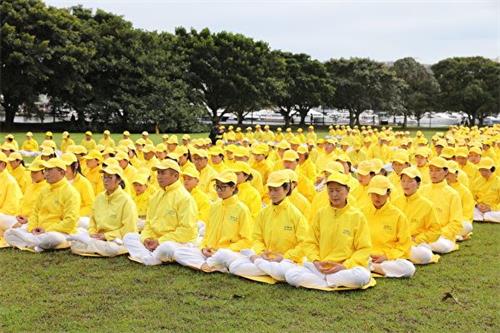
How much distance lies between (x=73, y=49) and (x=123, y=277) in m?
26.0

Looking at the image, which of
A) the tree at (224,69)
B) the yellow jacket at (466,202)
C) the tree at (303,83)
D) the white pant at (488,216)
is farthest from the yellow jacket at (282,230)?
the tree at (303,83)

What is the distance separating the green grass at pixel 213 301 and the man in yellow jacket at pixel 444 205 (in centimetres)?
65

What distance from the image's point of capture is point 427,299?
19.3 feet

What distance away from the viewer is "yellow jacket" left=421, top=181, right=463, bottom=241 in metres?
7.92

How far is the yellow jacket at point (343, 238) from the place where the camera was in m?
6.05

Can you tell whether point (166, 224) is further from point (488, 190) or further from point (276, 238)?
point (488, 190)

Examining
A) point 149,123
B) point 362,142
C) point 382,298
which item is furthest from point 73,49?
point 382,298

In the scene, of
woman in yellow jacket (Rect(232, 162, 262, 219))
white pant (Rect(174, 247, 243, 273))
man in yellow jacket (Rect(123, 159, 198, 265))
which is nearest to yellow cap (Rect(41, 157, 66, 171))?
man in yellow jacket (Rect(123, 159, 198, 265))

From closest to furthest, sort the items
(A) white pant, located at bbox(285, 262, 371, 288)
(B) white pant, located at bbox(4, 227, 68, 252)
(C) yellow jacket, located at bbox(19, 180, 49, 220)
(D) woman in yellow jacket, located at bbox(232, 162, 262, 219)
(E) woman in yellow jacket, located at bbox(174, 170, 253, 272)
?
(A) white pant, located at bbox(285, 262, 371, 288) < (E) woman in yellow jacket, located at bbox(174, 170, 253, 272) < (B) white pant, located at bbox(4, 227, 68, 252) < (D) woman in yellow jacket, located at bbox(232, 162, 262, 219) < (C) yellow jacket, located at bbox(19, 180, 49, 220)

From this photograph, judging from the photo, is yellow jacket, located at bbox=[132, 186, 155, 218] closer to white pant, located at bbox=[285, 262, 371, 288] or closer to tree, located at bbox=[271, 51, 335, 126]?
white pant, located at bbox=[285, 262, 371, 288]

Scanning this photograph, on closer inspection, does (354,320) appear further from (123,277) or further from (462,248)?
(462,248)

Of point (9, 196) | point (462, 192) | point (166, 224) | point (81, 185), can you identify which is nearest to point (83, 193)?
point (81, 185)

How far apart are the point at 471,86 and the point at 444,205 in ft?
131

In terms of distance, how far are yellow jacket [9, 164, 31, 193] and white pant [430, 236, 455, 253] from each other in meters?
6.68
